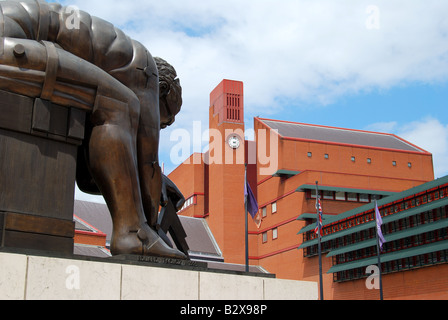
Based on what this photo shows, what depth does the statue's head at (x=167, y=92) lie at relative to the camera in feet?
22.7

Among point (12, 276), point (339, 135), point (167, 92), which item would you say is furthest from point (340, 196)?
point (12, 276)

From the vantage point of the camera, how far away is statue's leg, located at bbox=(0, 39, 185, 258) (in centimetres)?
537

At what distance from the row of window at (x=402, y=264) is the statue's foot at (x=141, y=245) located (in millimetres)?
33425

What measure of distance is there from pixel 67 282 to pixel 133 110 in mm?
2032

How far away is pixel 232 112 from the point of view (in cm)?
5878

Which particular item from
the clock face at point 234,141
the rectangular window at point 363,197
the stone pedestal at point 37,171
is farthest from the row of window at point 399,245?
the stone pedestal at point 37,171

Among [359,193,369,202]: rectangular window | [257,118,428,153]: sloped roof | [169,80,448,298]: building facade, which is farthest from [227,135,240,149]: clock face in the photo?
[359,193,369,202]: rectangular window

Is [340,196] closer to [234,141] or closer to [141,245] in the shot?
[234,141]

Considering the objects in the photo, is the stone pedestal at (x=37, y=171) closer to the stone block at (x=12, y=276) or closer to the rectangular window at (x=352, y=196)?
the stone block at (x=12, y=276)

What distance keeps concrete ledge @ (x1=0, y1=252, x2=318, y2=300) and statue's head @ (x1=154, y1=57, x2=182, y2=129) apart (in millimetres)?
2285

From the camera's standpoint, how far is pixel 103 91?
218 inches

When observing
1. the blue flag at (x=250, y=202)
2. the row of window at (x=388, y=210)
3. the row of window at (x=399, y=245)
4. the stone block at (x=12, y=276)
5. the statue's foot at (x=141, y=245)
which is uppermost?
the row of window at (x=388, y=210)

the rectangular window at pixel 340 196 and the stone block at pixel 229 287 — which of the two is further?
the rectangular window at pixel 340 196
